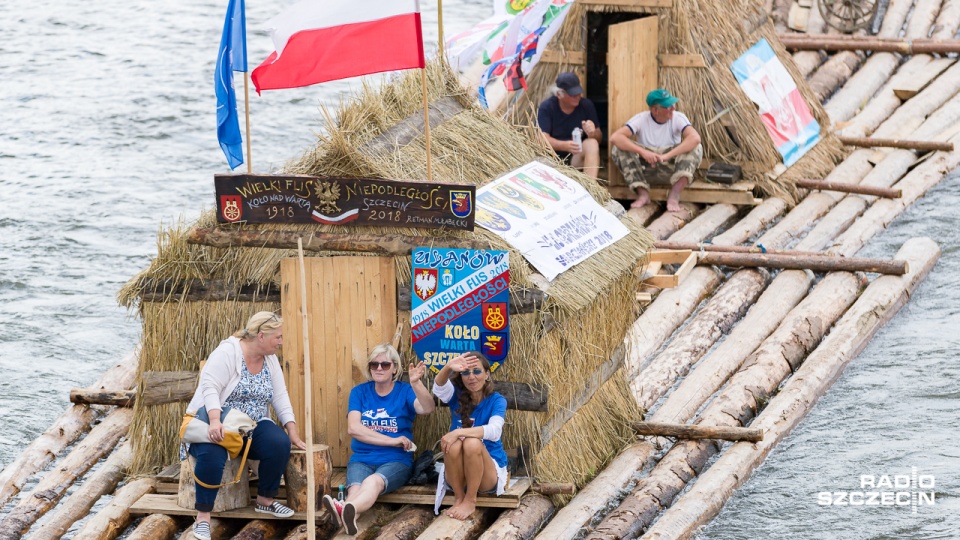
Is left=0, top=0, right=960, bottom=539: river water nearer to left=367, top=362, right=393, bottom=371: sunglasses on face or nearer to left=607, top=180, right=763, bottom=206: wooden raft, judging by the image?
left=607, top=180, right=763, bottom=206: wooden raft

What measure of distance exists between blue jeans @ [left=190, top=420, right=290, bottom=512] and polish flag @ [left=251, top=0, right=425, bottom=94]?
2.34 metres

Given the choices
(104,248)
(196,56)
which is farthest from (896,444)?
(196,56)

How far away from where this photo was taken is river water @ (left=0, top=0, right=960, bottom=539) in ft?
42.1

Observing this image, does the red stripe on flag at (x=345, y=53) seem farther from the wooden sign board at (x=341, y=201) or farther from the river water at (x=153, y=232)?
the river water at (x=153, y=232)

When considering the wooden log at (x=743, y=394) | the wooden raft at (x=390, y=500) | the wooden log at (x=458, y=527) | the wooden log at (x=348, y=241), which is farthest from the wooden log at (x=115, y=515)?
the wooden log at (x=743, y=394)

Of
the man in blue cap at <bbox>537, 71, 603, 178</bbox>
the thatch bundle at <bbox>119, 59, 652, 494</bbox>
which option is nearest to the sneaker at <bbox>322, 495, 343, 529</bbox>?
the thatch bundle at <bbox>119, 59, 652, 494</bbox>

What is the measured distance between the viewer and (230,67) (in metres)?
11.0

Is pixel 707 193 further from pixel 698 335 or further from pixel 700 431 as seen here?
pixel 700 431

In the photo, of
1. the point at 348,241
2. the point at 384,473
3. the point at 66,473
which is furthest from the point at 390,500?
the point at 66,473

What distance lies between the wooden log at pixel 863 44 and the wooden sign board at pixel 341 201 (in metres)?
12.9

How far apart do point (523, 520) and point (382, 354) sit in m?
1.48

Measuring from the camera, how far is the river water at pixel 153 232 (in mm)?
12828

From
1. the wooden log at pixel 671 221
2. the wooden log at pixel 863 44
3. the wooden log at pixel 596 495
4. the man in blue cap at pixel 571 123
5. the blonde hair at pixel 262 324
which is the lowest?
the wooden log at pixel 596 495

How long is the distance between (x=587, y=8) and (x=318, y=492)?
8833mm
